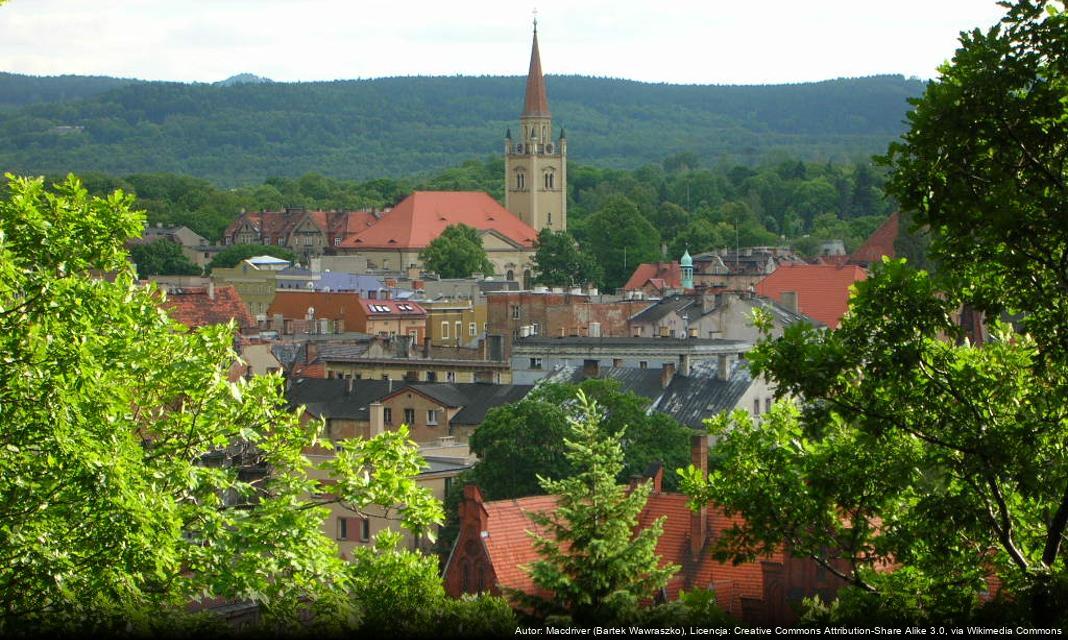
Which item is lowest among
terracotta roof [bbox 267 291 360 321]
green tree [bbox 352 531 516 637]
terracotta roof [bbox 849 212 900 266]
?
terracotta roof [bbox 267 291 360 321]

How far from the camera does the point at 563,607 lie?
19.3m

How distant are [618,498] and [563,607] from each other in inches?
52.5

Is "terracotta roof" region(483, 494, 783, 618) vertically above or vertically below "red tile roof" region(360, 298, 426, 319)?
above

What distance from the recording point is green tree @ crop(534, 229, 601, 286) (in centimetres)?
14250

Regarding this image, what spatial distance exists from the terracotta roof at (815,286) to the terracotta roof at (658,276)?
26994 mm

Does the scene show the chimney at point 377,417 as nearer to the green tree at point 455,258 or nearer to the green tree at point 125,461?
the green tree at point 125,461

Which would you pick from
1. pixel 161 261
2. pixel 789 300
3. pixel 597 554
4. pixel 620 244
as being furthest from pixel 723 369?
pixel 620 244

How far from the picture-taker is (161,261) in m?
155

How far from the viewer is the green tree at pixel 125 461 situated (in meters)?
16.0

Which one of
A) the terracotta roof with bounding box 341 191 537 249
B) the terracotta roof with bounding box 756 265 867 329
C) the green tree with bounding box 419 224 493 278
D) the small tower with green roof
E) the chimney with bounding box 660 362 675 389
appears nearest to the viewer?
the chimney with bounding box 660 362 675 389

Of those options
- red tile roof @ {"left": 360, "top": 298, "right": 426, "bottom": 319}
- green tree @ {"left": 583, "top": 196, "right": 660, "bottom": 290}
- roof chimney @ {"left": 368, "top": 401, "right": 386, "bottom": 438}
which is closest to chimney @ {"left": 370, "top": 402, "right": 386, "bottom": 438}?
roof chimney @ {"left": 368, "top": 401, "right": 386, "bottom": 438}

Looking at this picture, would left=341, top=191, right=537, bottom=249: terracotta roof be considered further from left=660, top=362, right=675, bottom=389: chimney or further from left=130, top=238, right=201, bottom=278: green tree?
left=660, top=362, right=675, bottom=389: chimney

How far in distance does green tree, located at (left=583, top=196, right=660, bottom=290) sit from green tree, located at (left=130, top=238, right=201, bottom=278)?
36478 mm

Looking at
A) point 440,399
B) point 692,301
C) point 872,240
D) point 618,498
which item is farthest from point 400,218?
point 618,498
